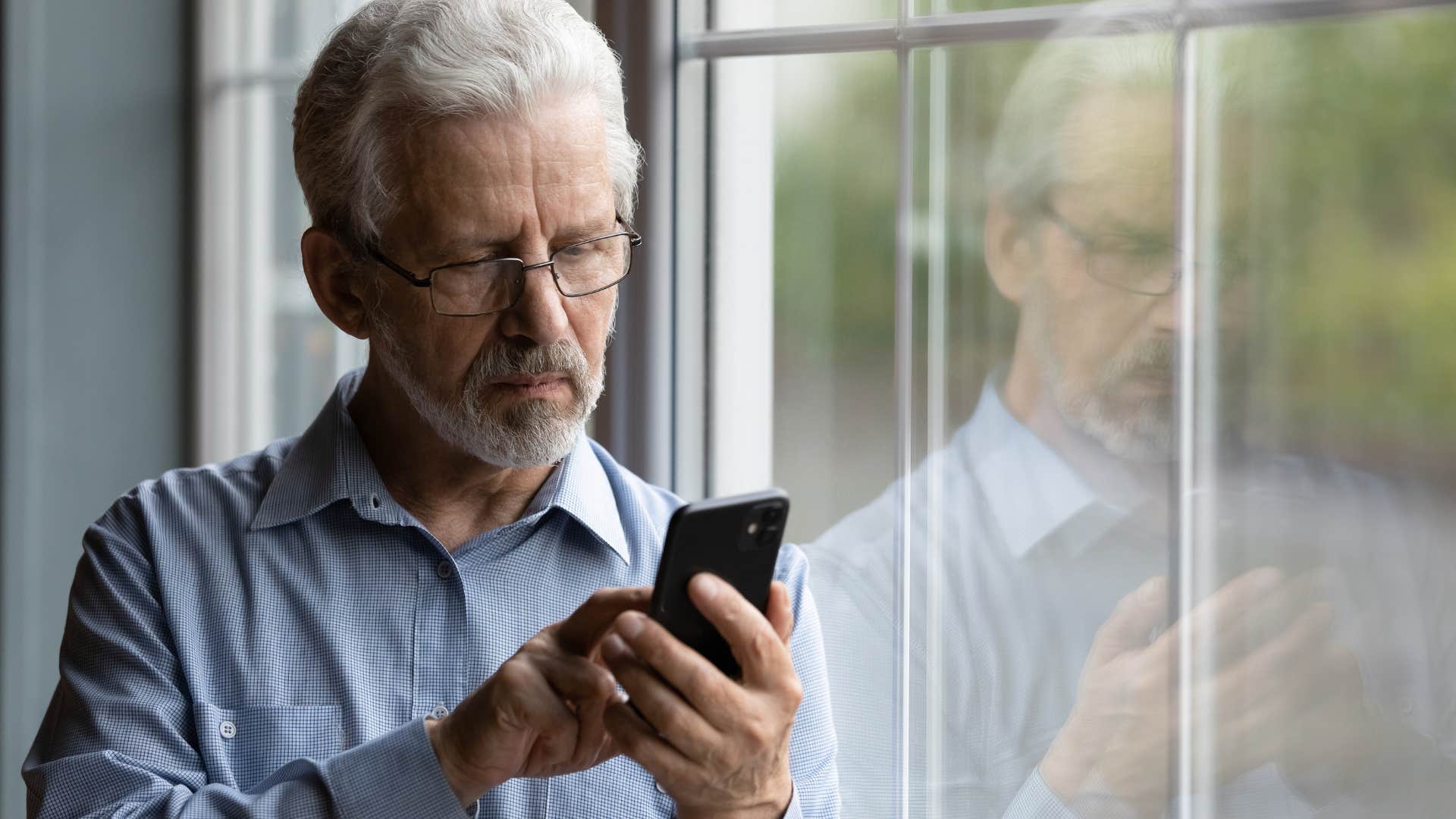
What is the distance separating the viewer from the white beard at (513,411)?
4.09ft

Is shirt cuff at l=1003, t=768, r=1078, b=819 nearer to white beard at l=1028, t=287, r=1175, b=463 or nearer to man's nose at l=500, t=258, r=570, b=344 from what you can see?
white beard at l=1028, t=287, r=1175, b=463

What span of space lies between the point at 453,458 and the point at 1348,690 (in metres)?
1.03

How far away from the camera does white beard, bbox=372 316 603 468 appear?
1248mm

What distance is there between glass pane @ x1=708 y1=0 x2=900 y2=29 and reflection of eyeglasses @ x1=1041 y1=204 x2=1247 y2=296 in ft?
1.39

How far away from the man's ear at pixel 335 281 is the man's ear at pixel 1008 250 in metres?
0.76

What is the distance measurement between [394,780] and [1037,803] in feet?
2.73

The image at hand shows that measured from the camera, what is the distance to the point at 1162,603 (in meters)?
1.44

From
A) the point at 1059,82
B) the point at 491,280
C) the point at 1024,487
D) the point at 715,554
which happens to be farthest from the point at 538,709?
the point at 1059,82

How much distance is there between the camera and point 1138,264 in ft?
4.63

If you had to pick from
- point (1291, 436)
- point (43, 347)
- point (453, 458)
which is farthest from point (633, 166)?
point (43, 347)

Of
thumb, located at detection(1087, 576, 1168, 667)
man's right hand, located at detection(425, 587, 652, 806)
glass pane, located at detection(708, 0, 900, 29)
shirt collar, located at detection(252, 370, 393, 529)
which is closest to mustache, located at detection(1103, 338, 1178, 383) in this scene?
thumb, located at detection(1087, 576, 1168, 667)

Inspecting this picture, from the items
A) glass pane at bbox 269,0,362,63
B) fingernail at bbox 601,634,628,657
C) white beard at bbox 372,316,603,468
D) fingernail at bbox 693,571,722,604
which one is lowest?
fingernail at bbox 601,634,628,657

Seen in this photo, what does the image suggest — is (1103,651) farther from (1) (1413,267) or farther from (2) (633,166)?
(2) (633,166)

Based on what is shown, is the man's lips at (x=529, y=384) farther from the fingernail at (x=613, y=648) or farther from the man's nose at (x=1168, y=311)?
the man's nose at (x=1168, y=311)
